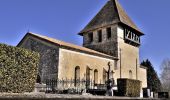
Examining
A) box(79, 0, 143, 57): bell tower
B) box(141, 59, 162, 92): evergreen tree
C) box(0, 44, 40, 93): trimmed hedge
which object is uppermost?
box(79, 0, 143, 57): bell tower

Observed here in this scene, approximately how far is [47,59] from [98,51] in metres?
11.3

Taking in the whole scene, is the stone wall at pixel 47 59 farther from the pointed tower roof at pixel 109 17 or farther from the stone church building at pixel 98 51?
the pointed tower roof at pixel 109 17

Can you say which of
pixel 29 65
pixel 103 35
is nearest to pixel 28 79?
pixel 29 65

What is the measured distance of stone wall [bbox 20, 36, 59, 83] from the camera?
23.2 m

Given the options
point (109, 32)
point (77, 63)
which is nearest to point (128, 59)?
point (109, 32)

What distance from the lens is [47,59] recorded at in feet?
79.2

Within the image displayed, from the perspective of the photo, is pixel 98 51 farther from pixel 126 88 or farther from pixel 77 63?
pixel 126 88

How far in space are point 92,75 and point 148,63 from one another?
24810 millimetres

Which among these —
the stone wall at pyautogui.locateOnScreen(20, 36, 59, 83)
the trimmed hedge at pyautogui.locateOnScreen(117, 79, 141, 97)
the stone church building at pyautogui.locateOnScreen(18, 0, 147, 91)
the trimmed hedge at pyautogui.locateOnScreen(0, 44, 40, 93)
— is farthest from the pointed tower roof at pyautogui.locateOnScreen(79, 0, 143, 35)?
the trimmed hedge at pyautogui.locateOnScreen(0, 44, 40, 93)

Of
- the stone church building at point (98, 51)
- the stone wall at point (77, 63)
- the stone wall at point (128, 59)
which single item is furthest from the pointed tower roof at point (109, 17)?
the stone wall at point (77, 63)

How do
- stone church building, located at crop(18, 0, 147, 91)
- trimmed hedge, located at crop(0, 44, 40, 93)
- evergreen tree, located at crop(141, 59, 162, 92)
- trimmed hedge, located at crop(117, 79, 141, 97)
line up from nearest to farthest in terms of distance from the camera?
trimmed hedge, located at crop(0, 44, 40, 93)
trimmed hedge, located at crop(117, 79, 141, 97)
stone church building, located at crop(18, 0, 147, 91)
evergreen tree, located at crop(141, 59, 162, 92)

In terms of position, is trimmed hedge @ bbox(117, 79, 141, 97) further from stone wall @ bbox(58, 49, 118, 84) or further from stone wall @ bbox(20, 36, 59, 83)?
stone wall @ bbox(20, 36, 59, 83)

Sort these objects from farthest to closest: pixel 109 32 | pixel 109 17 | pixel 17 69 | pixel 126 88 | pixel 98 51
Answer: pixel 109 17 → pixel 98 51 → pixel 109 32 → pixel 126 88 → pixel 17 69

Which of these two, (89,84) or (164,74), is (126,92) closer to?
(89,84)
